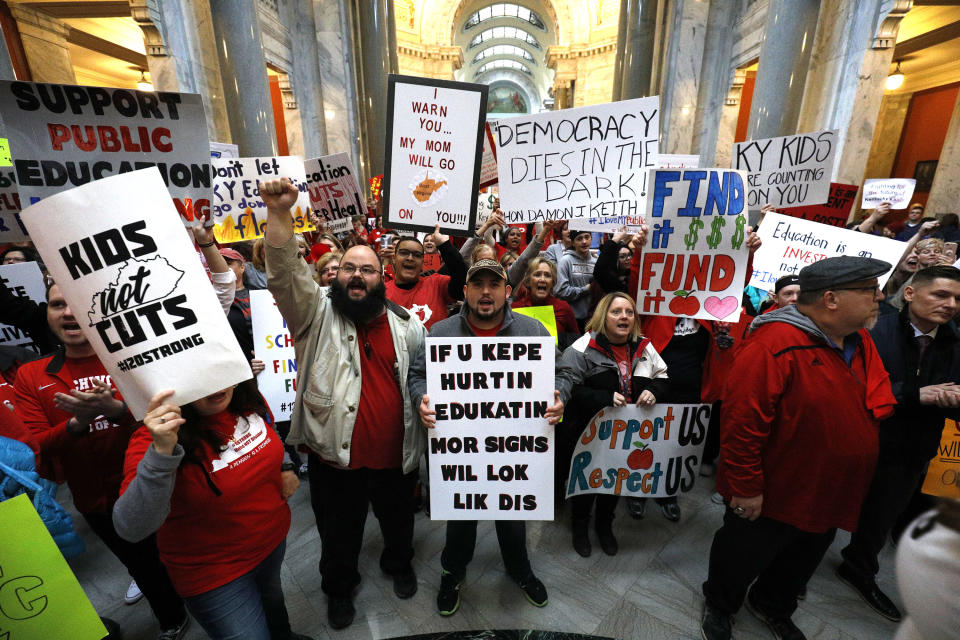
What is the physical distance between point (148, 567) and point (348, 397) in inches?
57.2

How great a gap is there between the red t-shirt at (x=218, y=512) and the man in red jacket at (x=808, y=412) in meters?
2.24

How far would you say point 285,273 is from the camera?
1.99 m

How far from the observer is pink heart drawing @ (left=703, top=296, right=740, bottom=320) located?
9.35 feet

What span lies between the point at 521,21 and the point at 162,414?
5197 cm

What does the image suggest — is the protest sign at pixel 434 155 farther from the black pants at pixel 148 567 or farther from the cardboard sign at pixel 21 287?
the cardboard sign at pixel 21 287

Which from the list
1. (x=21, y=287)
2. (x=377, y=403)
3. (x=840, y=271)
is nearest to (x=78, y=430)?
(x=377, y=403)

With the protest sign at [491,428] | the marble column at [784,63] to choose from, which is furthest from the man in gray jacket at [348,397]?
the marble column at [784,63]

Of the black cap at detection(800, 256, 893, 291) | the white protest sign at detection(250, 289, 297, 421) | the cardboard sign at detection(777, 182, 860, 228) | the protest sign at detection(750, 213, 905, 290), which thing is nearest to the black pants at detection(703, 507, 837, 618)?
the black cap at detection(800, 256, 893, 291)

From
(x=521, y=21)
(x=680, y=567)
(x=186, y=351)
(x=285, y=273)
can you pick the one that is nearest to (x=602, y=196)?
(x=285, y=273)

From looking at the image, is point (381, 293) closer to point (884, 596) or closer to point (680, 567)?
point (680, 567)

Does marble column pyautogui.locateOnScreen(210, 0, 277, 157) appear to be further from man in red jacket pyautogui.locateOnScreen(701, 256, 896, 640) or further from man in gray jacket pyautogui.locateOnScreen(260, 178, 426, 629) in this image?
man in red jacket pyautogui.locateOnScreen(701, 256, 896, 640)

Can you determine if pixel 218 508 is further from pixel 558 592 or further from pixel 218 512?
pixel 558 592

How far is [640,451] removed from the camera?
2795 mm

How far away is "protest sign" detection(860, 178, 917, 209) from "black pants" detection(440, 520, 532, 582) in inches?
346
